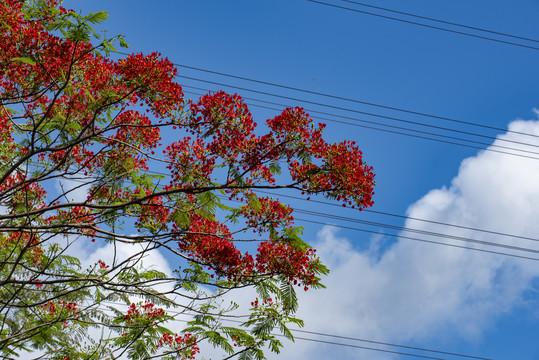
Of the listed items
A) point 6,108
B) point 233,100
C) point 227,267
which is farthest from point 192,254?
point 6,108

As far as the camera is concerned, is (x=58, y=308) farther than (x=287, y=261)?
Yes

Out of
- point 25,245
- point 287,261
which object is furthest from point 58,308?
point 287,261

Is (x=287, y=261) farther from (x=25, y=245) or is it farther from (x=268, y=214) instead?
(x=25, y=245)

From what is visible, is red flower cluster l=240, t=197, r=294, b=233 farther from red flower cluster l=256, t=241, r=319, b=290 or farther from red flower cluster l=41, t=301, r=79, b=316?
red flower cluster l=41, t=301, r=79, b=316

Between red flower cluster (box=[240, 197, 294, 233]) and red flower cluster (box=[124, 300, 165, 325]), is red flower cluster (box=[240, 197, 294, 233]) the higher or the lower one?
the higher one

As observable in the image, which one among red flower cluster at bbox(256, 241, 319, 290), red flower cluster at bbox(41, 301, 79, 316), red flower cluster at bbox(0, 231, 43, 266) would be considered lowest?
red flower cluster at bbox(41, 301, 79, 316)

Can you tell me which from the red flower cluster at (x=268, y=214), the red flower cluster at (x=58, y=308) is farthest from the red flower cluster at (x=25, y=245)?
the red flower cluster at (x=268, y=214)

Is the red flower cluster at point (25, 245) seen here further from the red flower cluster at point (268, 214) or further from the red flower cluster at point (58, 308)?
the red flower cluster at point (268, 214)

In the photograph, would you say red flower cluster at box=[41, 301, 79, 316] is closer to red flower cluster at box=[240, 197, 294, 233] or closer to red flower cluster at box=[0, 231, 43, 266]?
red flower cluster at box=[0, 231, 43, 266]

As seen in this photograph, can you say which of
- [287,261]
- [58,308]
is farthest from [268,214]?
[58,308]

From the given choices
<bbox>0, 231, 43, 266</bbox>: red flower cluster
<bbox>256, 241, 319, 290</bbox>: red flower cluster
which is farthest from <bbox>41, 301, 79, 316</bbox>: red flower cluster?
<bbox>256, 241, 319, 290</bbox>: red flower cluster

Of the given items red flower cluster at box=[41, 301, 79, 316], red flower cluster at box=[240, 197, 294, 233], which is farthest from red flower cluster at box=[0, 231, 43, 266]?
red flower cluster at box=[240, 197, 294, 233]

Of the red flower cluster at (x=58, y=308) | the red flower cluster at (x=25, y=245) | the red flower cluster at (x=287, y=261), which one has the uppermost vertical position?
the red flower cluster at (x=287, y=261)

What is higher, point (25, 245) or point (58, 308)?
point (25, 245)
